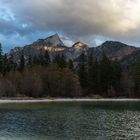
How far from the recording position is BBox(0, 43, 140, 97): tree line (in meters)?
138

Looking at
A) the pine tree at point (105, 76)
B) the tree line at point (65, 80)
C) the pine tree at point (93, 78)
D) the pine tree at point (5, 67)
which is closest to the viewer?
the tree line at point (65, 80)

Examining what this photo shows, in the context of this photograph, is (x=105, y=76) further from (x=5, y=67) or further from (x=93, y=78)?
(x=5, y=67)

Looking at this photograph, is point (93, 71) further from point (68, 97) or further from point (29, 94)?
Result: point (29, 94)

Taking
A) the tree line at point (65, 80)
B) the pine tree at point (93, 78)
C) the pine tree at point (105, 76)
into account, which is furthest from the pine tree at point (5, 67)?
the pine tree at point (105, 76)

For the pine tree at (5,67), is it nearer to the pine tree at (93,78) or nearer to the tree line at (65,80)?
the tree line at (65,80)

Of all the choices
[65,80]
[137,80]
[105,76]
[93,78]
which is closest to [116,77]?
[105,76]

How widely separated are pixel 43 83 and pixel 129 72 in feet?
141

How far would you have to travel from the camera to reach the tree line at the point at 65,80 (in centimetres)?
13825

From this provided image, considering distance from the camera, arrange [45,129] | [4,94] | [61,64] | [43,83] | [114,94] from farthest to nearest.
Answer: [61,64] < [114,94] < [43,83] < [4,94] < [45,129]

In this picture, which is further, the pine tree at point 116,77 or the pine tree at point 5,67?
the pine tree at point 116,77

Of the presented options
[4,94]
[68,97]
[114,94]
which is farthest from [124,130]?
[114,94]

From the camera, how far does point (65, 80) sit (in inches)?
5787

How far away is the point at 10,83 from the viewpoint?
133m

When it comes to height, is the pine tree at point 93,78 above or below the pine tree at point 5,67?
below
